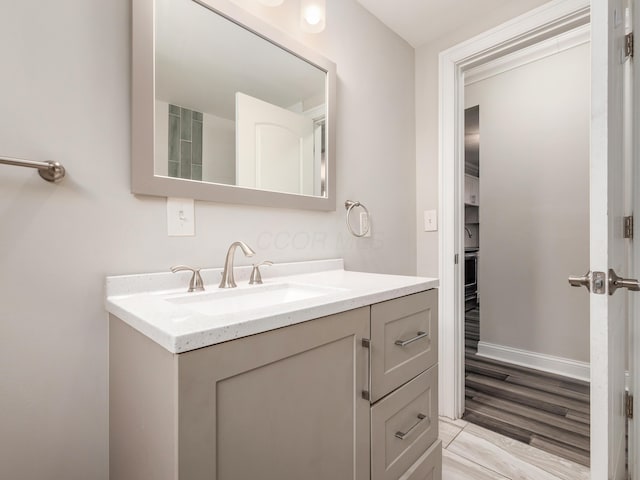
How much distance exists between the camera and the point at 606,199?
34.7 inches

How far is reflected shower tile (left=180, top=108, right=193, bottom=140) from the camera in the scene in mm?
1029

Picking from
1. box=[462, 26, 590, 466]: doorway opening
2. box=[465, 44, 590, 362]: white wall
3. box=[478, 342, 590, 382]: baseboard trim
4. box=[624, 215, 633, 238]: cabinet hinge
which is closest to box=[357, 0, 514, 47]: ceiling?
box=[462, 26, 590, 466]: doorway opening

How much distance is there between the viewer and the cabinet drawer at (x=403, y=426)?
2.92ft

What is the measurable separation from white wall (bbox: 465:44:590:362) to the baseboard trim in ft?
0.13

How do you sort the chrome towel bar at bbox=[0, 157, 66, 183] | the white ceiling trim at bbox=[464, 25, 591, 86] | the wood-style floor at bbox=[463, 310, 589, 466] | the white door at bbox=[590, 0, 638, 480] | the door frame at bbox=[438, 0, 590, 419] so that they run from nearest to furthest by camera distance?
1. the chrome towel bar at bbox=[0, 157, 66, 183]
2. the white door at bbox=[590, 0, 638, 480]
3. the wood-style floor at bbox=[463, 310, 589, 466]
4. the door frame at bbox=[438, 0, 590, 419]
5. the white ceiling trim at bbox=[464, 25, 591, 86]

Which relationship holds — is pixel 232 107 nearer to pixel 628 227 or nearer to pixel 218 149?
pixel 218 149

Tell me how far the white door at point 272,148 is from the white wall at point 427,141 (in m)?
0.89

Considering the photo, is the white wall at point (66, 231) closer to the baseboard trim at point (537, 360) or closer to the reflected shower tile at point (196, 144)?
the reflected shower tile at point (196, 144)

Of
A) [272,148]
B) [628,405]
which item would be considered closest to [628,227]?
[628,405]

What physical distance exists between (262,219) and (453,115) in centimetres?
131

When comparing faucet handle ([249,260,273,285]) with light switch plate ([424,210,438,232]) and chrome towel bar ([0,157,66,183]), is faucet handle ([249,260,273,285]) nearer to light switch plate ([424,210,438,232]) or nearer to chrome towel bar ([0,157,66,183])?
chrome towel bar ([0,157,66,183])

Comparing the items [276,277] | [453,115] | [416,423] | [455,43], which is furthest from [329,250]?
[455,43]

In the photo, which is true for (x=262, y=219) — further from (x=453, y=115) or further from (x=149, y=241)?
(x=453, y=115)

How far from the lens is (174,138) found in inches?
39.9
